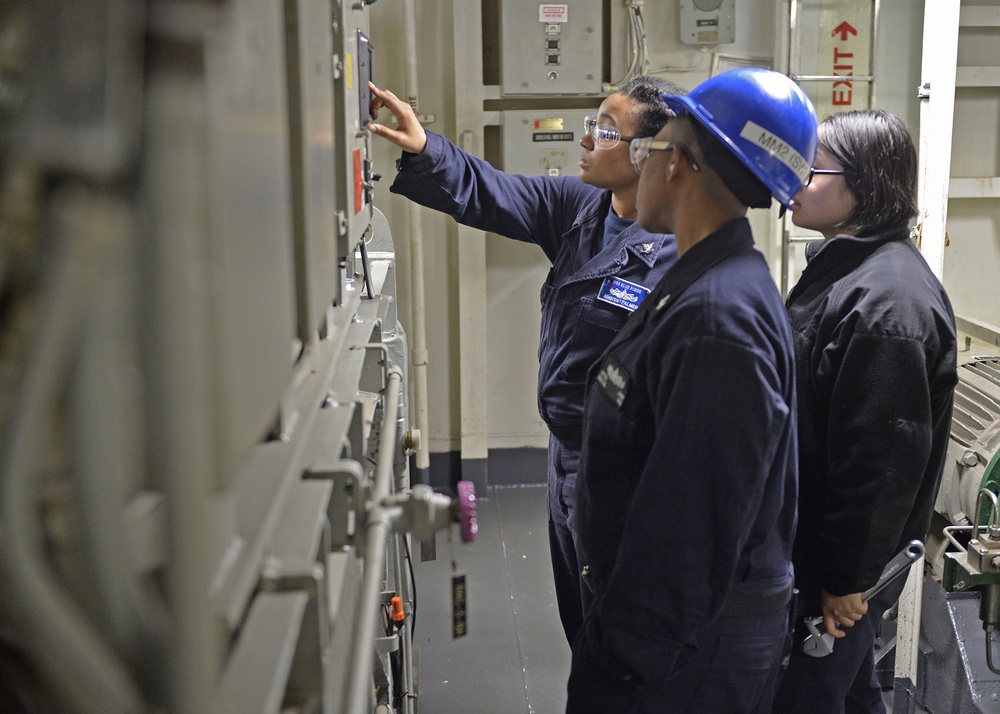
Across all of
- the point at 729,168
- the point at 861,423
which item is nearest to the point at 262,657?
the point at 729,168

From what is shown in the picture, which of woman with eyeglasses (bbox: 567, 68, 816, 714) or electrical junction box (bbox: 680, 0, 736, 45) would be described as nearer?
woman with eyeglasses (bbox: 567, 68, 816, 714)

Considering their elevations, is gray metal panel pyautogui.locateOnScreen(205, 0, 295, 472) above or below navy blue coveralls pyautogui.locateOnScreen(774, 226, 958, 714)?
above

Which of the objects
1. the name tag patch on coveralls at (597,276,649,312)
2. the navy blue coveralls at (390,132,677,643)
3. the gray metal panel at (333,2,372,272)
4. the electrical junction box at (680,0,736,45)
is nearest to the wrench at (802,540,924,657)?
the navy blue coveralls at (390,132,677,643)

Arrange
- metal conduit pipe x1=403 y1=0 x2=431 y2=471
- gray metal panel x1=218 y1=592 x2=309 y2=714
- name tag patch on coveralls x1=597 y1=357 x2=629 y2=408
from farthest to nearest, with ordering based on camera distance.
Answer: metal conduit pipe x1=403 y1=0 x2=431 y2=471, name tag patch on coveralls x1=597 y1=357 x2=629 y2=408, gray metal panel x1=218 y1=592 x2=309 y2=714

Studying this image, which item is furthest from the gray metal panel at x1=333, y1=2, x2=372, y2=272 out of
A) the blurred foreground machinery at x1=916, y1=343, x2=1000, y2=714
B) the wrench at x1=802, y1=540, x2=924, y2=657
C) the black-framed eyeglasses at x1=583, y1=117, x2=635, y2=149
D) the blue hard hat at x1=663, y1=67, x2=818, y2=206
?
the blurred foreground machinery at x1=916, y1=343, x2=1000, y2=714

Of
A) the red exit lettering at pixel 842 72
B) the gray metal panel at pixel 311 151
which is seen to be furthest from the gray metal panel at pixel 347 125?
the red exit lettering at pixel 842 72

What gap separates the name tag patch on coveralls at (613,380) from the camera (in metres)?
1.45

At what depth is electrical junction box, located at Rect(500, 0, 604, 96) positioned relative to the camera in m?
3.97

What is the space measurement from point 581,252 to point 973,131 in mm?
3040

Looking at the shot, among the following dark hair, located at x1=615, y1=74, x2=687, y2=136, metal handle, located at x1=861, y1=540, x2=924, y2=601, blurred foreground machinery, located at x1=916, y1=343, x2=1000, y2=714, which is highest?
dark hair, located at x1=615, y1=74, x2=687, y2=136

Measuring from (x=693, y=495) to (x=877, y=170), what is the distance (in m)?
0.96

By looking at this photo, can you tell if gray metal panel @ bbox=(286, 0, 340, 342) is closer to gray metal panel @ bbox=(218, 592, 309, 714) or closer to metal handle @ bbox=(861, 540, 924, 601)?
gray metal panel @ bbox=(218, 592, 309, 714)

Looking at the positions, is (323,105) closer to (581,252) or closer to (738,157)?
(738,157)

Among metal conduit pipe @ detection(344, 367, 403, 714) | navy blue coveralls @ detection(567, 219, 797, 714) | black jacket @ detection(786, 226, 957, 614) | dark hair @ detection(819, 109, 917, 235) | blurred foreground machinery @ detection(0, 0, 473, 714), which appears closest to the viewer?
blurred foreground machinery @ detection(0, 0, 473, 714)
